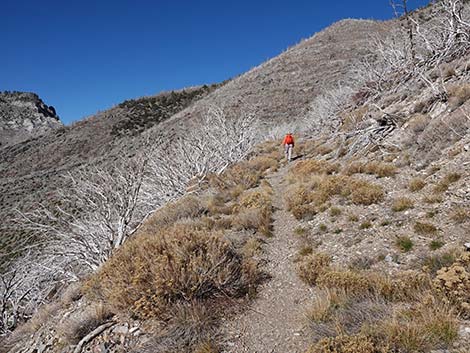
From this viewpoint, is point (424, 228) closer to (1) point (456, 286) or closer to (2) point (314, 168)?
(1) point (456, 286)

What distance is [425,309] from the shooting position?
3.57m

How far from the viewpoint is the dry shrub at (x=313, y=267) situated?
531 centimetres

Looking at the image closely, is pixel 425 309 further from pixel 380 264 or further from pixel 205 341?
pixel 205 341

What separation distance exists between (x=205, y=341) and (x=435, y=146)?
7.33 m

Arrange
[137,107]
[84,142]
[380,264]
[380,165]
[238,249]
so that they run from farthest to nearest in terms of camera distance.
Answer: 1. [137,107]
2. [84,142]
3. [380,165]
4. [238,249]
5. [380,264]

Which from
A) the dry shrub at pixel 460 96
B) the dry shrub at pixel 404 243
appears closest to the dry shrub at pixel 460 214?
Answer: the dry shrub at pixel 404 243

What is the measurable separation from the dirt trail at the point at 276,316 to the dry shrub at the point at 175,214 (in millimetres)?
3302

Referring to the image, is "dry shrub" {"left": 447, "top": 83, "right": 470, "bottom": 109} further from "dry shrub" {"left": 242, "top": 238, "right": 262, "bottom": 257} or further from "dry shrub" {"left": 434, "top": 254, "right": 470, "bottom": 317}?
"dry shrub" {"left": 242, "top": 238, "right": 262, "bottom": 257}

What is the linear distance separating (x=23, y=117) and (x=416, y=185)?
97040mm

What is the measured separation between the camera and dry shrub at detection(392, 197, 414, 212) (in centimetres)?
653

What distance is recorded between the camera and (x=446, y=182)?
21.7 feet

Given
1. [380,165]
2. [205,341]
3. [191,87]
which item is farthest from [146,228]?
[191,87]

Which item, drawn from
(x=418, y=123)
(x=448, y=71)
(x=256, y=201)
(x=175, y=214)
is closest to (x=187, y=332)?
(x=175, y=214)

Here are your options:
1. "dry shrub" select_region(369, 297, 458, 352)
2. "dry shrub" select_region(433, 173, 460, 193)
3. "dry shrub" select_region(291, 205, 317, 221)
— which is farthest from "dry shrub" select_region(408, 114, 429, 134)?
"dry shrub" select_region(369, 297, 458, 352)
